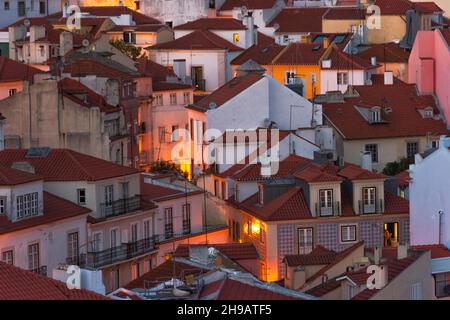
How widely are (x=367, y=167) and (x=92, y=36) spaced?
24203 millimetres

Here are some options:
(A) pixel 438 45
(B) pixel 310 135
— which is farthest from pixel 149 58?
(B) pixel 310 135

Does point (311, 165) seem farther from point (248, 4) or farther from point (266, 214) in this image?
point (248, 4)

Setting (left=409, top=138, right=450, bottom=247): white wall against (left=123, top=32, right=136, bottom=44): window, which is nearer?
(left=409, top=138, right=450, bottom=247): white wall

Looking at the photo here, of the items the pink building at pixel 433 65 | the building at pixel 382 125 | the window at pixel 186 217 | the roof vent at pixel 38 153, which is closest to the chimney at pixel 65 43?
the building at pixel 382 125

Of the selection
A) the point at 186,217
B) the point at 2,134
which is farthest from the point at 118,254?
the point at 2,134

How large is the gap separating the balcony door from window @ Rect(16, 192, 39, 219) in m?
8.46

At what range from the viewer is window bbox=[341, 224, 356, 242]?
48.0 m

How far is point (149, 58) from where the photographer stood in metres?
79.2

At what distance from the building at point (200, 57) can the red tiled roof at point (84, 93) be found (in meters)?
17.2

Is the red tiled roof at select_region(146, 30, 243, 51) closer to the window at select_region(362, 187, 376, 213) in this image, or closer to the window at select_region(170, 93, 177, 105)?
the window at select_region(170, 93, 177, 105)

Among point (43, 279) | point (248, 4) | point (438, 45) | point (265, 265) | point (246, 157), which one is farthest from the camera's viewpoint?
point (248, 4)

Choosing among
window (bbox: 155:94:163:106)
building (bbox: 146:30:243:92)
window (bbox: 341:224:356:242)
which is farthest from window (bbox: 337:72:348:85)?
window (bbox: 341:224:356:242)

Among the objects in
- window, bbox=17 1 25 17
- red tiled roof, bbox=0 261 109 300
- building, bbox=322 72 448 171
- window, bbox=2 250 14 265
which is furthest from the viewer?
window, bbox=17 1 25 17

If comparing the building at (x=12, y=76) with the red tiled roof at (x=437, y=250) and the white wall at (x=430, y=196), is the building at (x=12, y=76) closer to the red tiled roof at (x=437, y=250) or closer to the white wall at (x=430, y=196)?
the white wall at (x=430, y=196)
